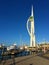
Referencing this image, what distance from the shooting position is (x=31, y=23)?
371 ft

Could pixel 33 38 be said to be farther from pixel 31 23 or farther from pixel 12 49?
pixel 12 49

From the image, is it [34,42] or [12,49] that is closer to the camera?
[12,49]

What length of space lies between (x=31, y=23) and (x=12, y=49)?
140 ft

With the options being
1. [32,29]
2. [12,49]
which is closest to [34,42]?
[32,29]

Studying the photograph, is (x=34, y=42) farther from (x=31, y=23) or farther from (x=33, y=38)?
(x=31, y=23)

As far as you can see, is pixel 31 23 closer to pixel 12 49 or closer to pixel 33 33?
pixel 33 33

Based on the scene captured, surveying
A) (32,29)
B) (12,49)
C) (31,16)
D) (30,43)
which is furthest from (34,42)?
(12,49)

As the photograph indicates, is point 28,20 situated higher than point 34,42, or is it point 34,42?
point 28,20

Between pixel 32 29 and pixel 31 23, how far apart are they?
5593 mm

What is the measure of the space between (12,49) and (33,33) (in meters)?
39.2

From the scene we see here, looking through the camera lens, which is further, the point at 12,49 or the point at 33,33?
the point at 33,33

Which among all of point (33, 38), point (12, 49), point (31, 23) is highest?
point (31, 23)

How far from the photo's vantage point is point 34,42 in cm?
11381

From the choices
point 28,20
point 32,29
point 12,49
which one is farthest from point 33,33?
point 12,49
